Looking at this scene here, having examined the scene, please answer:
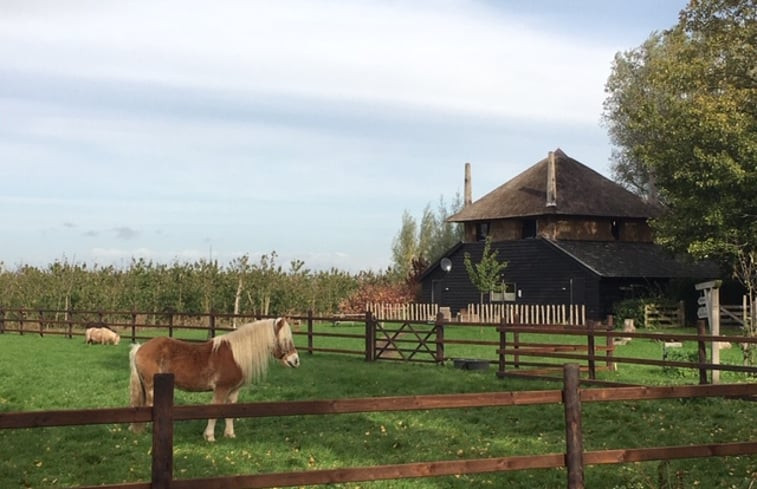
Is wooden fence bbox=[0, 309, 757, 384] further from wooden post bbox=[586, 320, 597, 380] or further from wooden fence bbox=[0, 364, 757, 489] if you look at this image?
wooden fence bbox=[0, 364, 757, 489]

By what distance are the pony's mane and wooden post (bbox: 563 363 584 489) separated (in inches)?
225

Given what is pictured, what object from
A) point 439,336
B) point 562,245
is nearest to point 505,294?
point 562,245

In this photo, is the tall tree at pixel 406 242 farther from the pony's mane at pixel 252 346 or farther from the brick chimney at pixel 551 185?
the pony's mane at pixel 252 346

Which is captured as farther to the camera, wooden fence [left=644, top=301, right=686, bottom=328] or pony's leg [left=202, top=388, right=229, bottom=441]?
wooden fence [left=644, top=301, right=686, bottom=328]

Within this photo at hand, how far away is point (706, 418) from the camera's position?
11055mm

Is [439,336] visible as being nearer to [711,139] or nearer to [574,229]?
[711,139]

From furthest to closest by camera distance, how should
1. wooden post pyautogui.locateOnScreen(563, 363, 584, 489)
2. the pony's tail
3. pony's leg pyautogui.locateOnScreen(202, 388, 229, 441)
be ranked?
the pony's tail → pony's leg pyautogui.locateOnScreen(202, 388, 229, 441) → wooden post pyautogui.locateOnScreen(563, 363, 584, 489)

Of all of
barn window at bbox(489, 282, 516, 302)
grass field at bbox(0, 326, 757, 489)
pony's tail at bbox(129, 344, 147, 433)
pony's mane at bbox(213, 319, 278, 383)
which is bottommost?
grass field at bbox(0, 326, 757, 489)

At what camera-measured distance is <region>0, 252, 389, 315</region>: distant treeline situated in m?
38.8

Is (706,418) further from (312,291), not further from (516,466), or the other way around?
(312,291)

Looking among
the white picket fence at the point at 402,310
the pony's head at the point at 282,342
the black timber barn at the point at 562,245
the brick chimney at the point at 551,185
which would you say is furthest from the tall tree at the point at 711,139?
the pony's head at the point at 282,342

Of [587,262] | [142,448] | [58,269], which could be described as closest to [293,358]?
[142,448]

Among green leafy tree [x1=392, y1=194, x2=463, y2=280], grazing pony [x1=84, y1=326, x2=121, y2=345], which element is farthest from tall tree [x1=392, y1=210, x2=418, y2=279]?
grazing pony [x1=84, y1=326, x2=121, y2=345]

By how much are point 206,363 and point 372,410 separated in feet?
18.7
